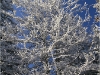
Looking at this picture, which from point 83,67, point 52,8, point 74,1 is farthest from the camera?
point 74,1

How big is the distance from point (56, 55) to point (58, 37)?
3.95ft

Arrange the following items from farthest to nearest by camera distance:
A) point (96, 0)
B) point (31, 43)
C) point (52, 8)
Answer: point (96, 0) → point (52, 8) → point (31, 43)

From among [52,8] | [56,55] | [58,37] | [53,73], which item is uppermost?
[52,8]

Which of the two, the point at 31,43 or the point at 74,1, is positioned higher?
the point at 74,1

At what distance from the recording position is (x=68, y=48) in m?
14.0

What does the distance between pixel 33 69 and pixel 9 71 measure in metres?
1.64

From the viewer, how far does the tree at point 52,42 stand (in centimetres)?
1304

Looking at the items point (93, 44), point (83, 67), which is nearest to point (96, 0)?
point (93, 44)

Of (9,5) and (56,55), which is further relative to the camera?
(9,5)

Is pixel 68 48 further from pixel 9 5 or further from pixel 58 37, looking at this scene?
pixel 9 5

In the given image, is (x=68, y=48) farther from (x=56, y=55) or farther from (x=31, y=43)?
(x=31, y=43)

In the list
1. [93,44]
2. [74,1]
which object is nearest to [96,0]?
[74,1]

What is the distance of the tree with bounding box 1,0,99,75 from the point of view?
1304 cm

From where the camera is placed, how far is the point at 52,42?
13.8 meters
